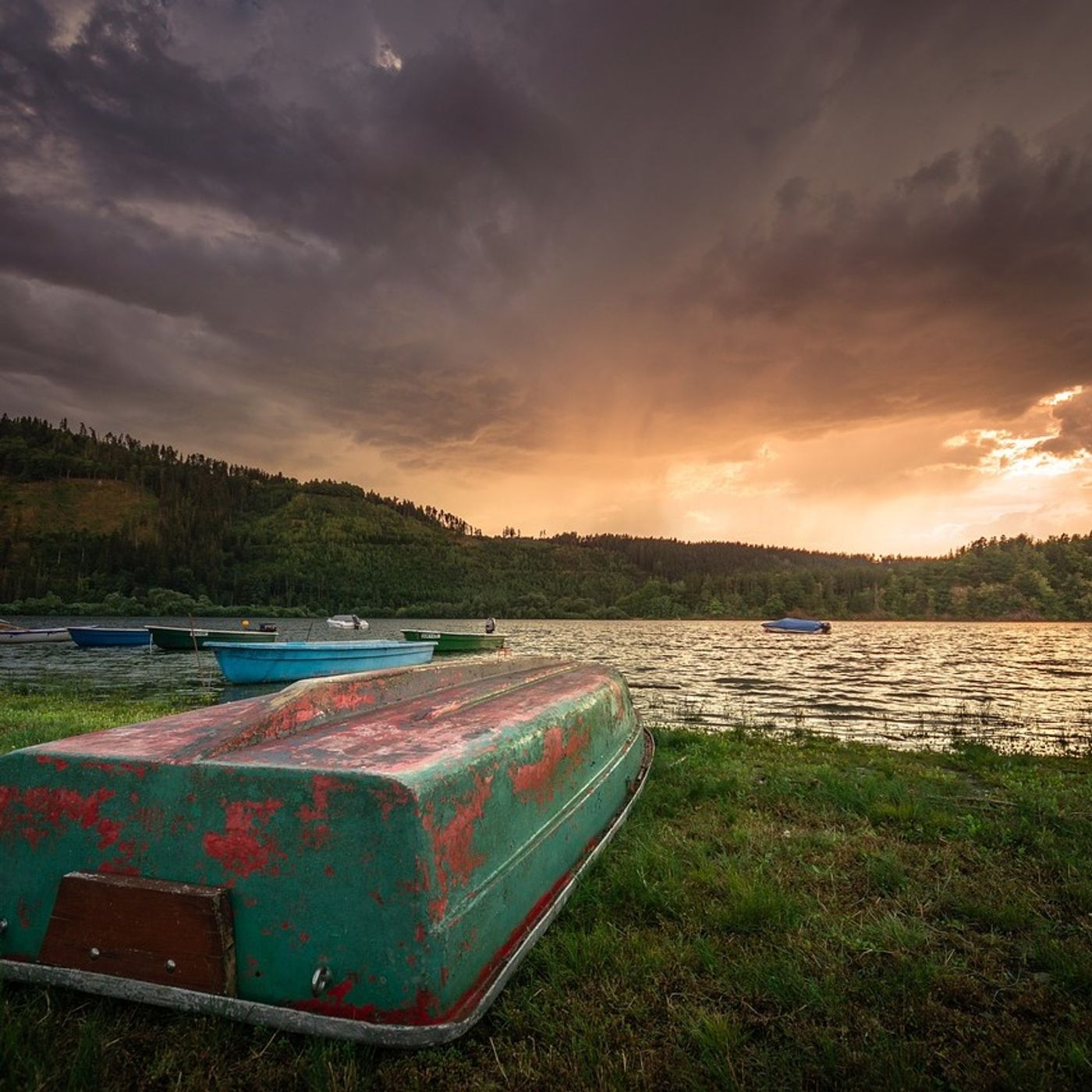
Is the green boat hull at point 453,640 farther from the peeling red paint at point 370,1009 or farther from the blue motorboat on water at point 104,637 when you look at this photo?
the peeling red paint at point 370,1009

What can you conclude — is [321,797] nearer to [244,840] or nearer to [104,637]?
[244,840]

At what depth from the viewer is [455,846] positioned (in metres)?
2.42

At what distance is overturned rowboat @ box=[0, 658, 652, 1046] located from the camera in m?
2.17

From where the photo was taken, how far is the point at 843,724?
12.6 metres

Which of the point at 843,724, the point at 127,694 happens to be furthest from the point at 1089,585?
the point at 127,694

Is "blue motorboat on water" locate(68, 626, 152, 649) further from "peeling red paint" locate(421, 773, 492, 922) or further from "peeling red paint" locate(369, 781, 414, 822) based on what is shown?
"peeling red paint" locate(369, 781, 414, 822)

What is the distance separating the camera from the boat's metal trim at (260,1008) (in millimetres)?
2096

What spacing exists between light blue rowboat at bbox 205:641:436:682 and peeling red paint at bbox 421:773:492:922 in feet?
50.1

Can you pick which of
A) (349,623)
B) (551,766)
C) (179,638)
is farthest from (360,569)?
(551,766)

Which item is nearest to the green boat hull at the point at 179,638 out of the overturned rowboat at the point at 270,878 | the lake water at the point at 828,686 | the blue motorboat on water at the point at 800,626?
the lake water at the point at 828,686

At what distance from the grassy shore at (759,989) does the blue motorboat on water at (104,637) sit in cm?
3878

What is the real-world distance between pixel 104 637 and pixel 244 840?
136ft

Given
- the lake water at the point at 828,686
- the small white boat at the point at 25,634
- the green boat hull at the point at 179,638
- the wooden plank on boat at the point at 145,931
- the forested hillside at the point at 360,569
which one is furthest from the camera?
the forested hillside at the point at 360,569

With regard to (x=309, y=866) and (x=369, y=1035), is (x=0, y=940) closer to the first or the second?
(x=309, y=866)
